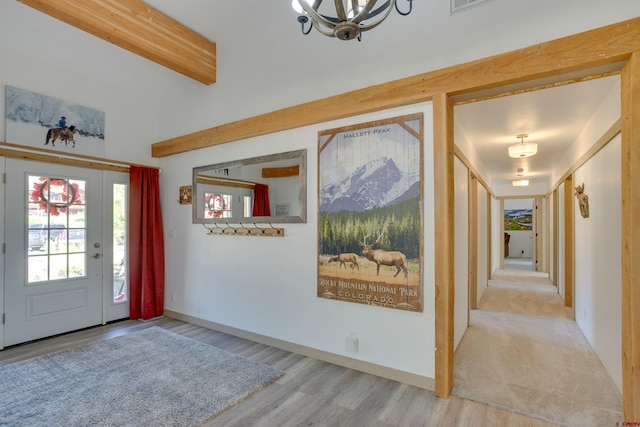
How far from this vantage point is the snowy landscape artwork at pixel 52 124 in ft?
11.1

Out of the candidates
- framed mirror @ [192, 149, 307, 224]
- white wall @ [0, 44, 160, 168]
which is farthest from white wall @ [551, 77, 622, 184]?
white wall @ [0, 44, 160, 168]

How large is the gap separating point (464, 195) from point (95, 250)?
473 cm

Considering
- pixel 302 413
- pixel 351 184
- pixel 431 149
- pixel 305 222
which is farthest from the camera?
pixel 305 222

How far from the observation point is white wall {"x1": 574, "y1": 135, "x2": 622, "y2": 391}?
8.23 feet

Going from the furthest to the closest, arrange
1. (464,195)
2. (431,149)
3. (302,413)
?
(464,195) < (431,149) < (302,413)

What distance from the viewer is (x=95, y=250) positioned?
4047 mm

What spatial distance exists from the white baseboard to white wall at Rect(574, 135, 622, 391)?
154 cm

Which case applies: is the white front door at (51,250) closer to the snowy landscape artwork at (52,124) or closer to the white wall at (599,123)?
the snowy landscape artwork at (52,124)

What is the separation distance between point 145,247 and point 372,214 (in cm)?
332

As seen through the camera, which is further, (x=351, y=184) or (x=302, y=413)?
(x=351, y=184)

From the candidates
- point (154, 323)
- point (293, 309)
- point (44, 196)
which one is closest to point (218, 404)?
point (293, 309)

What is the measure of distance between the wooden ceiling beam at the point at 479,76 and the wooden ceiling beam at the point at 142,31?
1.05m

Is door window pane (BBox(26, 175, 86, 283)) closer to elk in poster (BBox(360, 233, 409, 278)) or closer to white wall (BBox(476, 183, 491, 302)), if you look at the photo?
elk in poster (BBox(360, 233, 409, 278))

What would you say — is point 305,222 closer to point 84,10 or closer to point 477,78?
point 477,78
